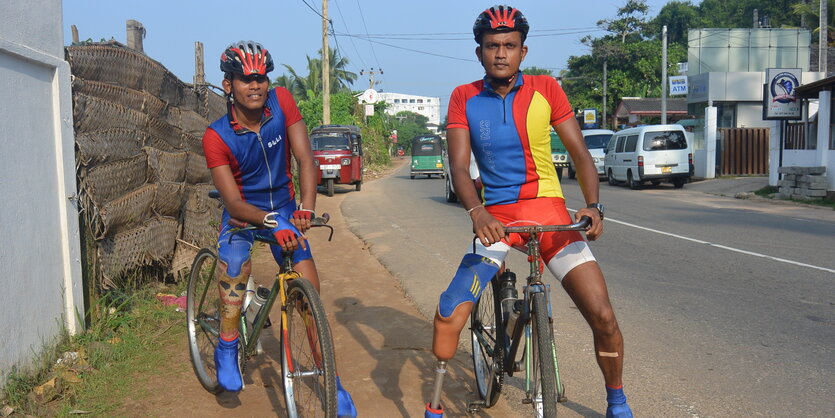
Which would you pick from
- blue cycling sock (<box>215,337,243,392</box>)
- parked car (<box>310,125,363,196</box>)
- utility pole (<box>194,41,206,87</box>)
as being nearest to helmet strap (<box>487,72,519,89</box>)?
blue cycling sock (<box>215,337,243,392</box>)

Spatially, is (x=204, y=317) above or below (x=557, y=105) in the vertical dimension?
below

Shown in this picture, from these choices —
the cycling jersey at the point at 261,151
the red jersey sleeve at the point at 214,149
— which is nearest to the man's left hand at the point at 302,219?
the cycling jersey at the point at 261,151

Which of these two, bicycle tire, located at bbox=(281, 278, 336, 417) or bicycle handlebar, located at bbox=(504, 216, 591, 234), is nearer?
bicycle handlebar, located at bbox=(504, 216, 591, 234)

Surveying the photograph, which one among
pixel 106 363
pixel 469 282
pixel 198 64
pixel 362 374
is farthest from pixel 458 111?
pixel 198 64

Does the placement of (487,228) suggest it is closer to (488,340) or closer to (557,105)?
(557,105)

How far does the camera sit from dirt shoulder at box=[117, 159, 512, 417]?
13.8 feet

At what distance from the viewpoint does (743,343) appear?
5.45 meters

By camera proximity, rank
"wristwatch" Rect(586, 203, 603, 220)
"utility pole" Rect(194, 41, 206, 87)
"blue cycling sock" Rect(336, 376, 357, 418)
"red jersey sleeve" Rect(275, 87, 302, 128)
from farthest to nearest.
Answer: "utility pole" Rect(194, 41, 206, 87)
"red jersey sleeve" Rect(275, 87, 302, 128)
"blue cycling sock" Rect(336, 376, 357, 418)
"wristwatch" Rect(586, 203, 603, 220)

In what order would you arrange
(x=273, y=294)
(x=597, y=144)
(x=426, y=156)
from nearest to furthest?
(x=273, y=294) < (x=597, y=144) < (x=426, y=156)

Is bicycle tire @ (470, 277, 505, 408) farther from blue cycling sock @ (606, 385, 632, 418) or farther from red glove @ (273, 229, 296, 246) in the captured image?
red glove @ (273, 229, 296, 246)

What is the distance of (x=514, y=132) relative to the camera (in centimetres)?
331

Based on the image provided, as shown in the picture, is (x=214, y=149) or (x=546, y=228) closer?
(x=546, y=228)

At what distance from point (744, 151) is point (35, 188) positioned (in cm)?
2778

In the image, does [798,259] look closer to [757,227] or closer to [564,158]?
[757,227]
